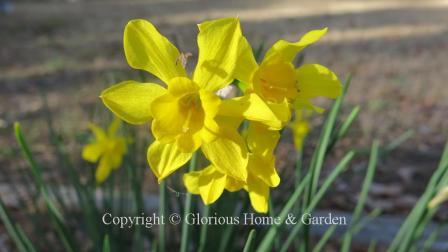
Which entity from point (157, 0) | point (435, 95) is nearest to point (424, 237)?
point (435, 95)

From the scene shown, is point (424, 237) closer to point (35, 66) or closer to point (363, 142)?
point (363, 142)

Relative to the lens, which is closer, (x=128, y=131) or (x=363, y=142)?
(x=128, y=131)

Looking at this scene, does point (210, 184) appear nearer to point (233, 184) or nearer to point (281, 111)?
point (233, 184)

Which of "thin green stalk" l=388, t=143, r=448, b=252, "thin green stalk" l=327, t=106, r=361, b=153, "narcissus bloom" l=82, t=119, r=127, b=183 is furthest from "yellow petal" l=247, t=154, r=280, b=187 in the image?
"narcissus bloom" l=82, t=119, r=127, b=183

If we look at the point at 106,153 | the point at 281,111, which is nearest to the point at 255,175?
the point at 281,111

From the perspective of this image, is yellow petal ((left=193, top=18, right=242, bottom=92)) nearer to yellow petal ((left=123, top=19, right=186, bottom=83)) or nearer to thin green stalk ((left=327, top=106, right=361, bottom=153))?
yellow petal ((left=123, top=19, right=186, bottom=83))

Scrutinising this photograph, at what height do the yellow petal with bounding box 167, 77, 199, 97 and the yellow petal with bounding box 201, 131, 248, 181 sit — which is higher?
the yellow petal with bounding box 167, 77, 199, 97
